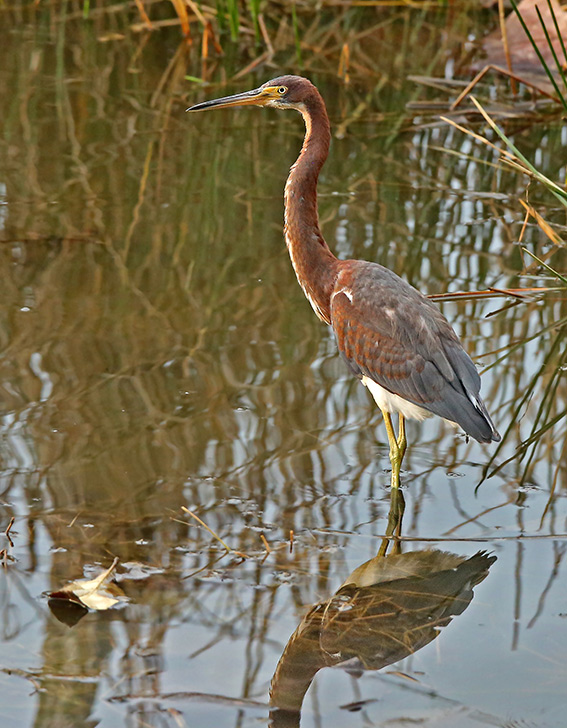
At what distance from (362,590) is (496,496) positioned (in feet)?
2.60

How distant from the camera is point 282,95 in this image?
15.1ft

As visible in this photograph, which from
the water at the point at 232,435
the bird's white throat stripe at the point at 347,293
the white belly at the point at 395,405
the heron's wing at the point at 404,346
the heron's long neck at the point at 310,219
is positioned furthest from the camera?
the heron's long neck at the point at 310,219

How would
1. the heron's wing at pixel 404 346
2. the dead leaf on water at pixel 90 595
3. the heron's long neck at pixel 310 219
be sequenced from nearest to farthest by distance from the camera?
the dead leaf on water at pixel 90 595, the heron's wing at pixel 404 346, the heron's long neck at pixel 310 219

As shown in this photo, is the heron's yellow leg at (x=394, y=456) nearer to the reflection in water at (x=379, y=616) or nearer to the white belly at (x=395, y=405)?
the white belly at (x=395, y=405)

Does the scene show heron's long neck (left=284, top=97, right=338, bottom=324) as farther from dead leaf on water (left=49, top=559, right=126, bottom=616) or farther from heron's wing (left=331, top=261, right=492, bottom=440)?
dead leaf on water (left=49, top=559, right=126, bottom=616)

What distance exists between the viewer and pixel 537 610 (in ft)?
11.0

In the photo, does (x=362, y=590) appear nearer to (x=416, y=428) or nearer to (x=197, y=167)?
(x=416, y=428)

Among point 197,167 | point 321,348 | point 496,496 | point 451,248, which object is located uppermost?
point 197,167

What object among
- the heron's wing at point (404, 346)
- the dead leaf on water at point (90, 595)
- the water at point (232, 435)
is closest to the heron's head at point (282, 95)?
the heron's wing at point (404, 346)

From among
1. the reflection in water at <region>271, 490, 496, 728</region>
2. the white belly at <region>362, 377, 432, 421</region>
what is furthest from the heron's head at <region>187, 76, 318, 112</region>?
the reflection in water at <region>271, 490, 496, 728</region>

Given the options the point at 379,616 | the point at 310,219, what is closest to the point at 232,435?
the point at 310,219

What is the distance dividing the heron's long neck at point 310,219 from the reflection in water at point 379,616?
3.71 feet

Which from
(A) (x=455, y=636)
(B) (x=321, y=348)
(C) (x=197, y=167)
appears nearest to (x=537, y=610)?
(A) (x=455, y=636)

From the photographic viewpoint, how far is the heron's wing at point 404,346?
395 centimetres
